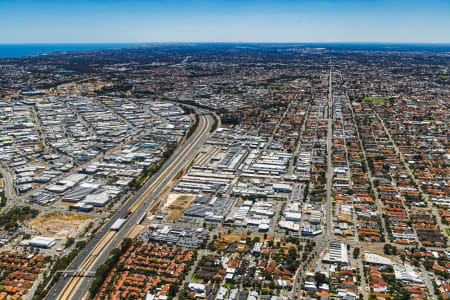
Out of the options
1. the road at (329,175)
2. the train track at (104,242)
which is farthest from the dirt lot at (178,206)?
the road at (329,175)

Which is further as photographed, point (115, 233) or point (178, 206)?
point (178, 206)

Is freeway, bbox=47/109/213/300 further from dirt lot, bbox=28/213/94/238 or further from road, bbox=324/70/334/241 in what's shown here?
road, bbox=324/70/334/241

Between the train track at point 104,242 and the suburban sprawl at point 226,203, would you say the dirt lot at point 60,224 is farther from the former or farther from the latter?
the train track at point 104,242

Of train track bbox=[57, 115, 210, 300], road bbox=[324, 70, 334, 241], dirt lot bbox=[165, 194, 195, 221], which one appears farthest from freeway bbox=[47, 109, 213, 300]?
road bbox=[324, 70, 334, 241]

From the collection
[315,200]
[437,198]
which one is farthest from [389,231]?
[437,198]

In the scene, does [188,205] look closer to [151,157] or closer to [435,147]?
[151,157]

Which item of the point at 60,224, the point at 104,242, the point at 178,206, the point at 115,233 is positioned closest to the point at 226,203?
the point at 178,206

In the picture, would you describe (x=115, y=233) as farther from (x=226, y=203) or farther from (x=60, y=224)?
(x=226, y=203)

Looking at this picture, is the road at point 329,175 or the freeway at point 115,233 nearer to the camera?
the freeway at point 115,233
